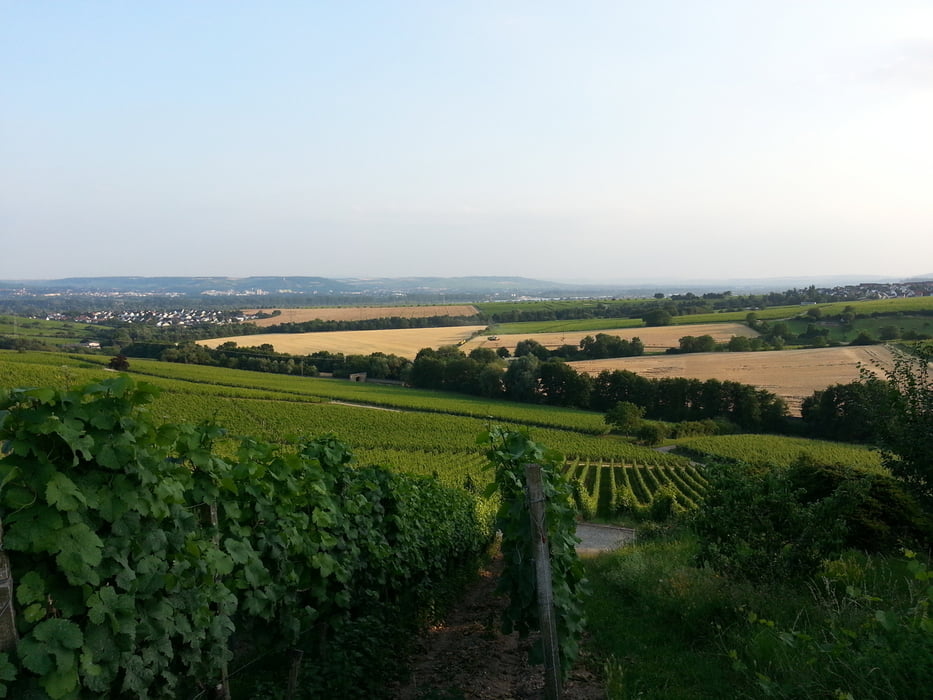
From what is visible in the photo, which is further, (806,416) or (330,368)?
(330,368)

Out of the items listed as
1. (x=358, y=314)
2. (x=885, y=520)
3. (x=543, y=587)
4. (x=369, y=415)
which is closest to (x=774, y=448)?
(x=369, y=415)

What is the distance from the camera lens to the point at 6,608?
2.69 m

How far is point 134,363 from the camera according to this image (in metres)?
57.7

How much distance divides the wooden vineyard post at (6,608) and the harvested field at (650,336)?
72562 millimetres

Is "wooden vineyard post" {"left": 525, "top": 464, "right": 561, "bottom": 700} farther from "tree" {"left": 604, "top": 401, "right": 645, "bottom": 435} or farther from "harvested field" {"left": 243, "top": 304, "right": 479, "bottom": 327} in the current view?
"harvested field" {"left": 243, "top": 304, "right": 479, "bottom": 327}

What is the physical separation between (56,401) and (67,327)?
82568mm

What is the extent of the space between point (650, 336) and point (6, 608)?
8063 cm

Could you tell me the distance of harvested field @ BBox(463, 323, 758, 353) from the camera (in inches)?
2894

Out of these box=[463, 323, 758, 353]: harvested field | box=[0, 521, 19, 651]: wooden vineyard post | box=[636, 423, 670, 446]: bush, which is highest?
box=[0, 521, 19, 651]: wooden vineyard post

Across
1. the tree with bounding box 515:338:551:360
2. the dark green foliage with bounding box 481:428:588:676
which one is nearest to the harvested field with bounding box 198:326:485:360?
the tree with bounding box 515:338:551:360

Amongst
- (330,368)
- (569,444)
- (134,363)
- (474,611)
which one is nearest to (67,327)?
(134,363)

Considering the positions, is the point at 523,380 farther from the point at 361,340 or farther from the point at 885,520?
the point at 885,520

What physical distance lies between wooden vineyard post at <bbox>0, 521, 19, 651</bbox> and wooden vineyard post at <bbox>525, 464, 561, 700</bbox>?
121 inches

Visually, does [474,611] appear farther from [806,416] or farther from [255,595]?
[806,416]
